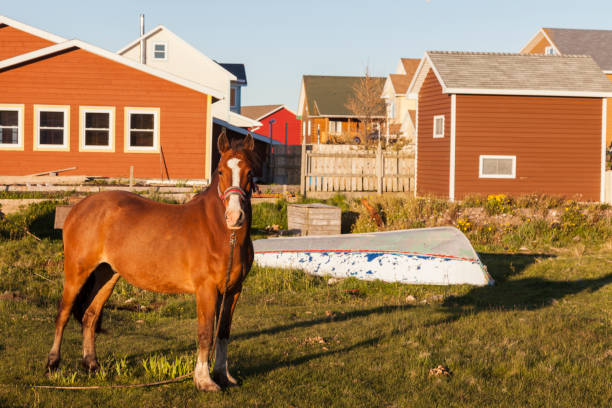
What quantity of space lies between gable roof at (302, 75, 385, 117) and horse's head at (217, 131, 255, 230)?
60.3 metres

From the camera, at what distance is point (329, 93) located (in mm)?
70750

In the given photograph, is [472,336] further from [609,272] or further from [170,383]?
[609,272]

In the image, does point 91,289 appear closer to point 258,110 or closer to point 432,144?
point 432,144

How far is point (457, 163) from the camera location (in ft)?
84.2

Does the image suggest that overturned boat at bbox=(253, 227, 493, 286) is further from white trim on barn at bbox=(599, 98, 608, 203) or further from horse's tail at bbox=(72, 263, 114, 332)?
white trim on barn at bbox=(599, 98, 608, 203)

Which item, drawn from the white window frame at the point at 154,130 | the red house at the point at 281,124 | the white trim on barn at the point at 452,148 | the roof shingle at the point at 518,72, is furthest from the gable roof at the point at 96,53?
the red house at the point at 281,124

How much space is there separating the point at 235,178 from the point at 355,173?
2158cm

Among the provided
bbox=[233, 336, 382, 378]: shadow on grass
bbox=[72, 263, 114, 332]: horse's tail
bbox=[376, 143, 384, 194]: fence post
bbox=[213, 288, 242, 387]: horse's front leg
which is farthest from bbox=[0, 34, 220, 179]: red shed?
bbox=[213, 288, 242, 387]: horse's front leg

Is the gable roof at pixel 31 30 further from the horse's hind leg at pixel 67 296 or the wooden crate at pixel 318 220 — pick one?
the horse's hind leg at pixel 67 296

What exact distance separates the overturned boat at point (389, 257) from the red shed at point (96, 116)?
12.4 metres

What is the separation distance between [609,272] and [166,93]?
17304 millimetres

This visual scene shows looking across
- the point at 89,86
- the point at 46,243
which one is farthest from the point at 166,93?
the point at 46,243

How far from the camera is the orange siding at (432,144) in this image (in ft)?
86.3

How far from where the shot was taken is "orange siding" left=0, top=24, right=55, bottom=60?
2941 cm
